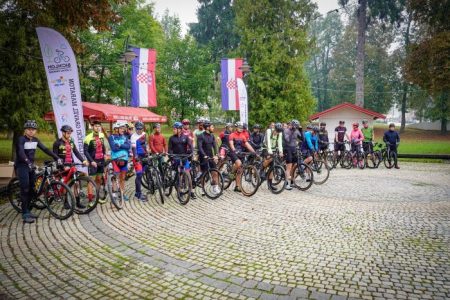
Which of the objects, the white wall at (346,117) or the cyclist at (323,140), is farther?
the white wall at (346,117)

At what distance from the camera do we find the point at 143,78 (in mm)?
17125

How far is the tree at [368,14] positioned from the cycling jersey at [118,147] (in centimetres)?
2552

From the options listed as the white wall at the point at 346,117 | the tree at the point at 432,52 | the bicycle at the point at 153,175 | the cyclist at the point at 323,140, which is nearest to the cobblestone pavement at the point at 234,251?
the bicycle at the point at 153,175

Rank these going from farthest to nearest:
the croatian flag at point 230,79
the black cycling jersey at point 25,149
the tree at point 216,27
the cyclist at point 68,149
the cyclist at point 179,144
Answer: the tree at point 216,27, the croatian flag at point 230,79, the cyclist at point 179,144, the cyclist at point 68,149, the black cycling jersey at point 25,149

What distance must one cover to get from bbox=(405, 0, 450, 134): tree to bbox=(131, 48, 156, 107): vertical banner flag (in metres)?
15.7

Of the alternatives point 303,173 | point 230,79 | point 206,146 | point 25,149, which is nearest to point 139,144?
point 206,146

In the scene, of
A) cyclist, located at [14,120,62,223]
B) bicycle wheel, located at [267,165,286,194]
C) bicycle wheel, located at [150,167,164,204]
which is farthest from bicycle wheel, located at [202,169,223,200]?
cyclist, located at [14,120,62,223]

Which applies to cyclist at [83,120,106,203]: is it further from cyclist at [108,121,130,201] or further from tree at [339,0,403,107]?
tree at [339,0,403,107]

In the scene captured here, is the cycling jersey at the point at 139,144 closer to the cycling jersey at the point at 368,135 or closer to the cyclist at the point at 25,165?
the cyclist at the point at 25,165

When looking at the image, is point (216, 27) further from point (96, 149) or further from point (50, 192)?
point (50, 192)

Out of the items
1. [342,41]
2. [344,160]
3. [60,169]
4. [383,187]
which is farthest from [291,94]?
[342,41]

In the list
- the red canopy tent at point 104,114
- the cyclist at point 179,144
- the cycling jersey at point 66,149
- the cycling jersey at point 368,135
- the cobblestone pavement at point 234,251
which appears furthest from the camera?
the cycling jersey at point 368,135

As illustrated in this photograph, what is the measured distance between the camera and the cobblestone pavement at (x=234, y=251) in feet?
12.6

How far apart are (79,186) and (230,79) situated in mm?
12882
